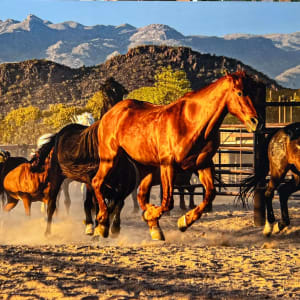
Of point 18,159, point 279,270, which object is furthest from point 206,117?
point 18,159

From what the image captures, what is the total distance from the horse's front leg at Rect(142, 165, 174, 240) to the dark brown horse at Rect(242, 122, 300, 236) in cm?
197

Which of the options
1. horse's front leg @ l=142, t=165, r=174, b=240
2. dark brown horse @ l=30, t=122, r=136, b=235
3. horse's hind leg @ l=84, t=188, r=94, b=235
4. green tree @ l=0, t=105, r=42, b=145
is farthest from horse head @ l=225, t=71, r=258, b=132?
green tree @ l=0, t=105, r=42, b=145

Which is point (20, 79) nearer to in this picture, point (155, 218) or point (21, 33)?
point (21, 33)

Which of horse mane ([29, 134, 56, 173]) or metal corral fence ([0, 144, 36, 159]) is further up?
metal corral fence ([0, 144, 36, 159])

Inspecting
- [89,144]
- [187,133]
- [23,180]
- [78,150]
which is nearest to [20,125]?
[23,180]

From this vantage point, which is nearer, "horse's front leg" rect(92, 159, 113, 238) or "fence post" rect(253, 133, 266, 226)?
"horse's front leg" rect(92, 159, 113, 238)

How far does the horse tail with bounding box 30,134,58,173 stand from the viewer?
6918 millimetres

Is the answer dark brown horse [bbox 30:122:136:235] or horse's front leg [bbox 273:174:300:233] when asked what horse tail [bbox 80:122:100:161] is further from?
horse's front leg [bbox 273:174:300:233]

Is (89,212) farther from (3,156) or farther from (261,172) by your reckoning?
(261,172)

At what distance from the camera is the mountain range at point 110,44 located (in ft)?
202

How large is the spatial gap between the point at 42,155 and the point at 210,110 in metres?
3.37

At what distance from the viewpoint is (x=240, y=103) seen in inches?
175

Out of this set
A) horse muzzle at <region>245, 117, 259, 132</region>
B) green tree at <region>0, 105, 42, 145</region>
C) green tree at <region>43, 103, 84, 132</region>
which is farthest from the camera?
green tree at <region>0, 105, 42, 145</region>

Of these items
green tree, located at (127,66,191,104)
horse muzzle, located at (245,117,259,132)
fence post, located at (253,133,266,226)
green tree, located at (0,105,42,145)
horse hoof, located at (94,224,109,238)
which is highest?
green tree, located at (127,66,191,104)
